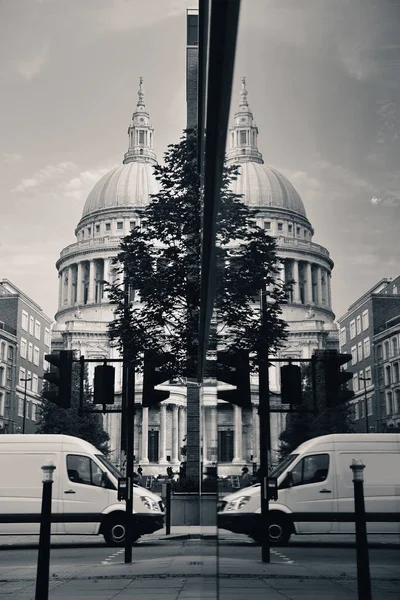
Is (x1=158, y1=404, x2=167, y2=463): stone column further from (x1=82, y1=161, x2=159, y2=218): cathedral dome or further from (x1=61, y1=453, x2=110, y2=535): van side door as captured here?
(x1=61, y1=453, x2=110, y2=535): van side door

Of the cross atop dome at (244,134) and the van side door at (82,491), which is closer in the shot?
the cross atop dome at (244,134)

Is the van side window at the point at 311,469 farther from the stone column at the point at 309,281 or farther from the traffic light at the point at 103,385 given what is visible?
the traffic light at the point at 103,385

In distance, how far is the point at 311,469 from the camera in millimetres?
1088

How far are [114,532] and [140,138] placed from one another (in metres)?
107

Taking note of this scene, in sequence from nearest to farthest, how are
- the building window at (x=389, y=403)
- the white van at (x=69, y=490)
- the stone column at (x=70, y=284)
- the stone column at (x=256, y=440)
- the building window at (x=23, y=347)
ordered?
the building window at (x=389, y=403) < the stone column at (x=256, y=440) < the white van at (x=69, y=490) < the building window at (x=23, y=347) < the stone column at (x=70, y=284)

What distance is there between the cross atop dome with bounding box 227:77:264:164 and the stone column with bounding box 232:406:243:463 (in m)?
0.49

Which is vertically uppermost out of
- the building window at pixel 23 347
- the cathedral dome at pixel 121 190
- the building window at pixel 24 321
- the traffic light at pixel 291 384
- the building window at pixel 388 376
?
the cathedral dome at pixel 121 190

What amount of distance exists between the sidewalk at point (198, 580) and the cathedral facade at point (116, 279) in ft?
0.62

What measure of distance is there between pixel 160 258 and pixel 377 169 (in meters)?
18.6

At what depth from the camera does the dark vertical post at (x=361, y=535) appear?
0.86 meters

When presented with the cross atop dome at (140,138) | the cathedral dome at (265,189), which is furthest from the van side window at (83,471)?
the cross atop dome at (140,138)

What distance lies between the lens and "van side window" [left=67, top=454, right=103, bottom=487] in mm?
15062

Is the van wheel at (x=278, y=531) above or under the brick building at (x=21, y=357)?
under

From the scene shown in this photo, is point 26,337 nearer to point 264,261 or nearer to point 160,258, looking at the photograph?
point 160,258
